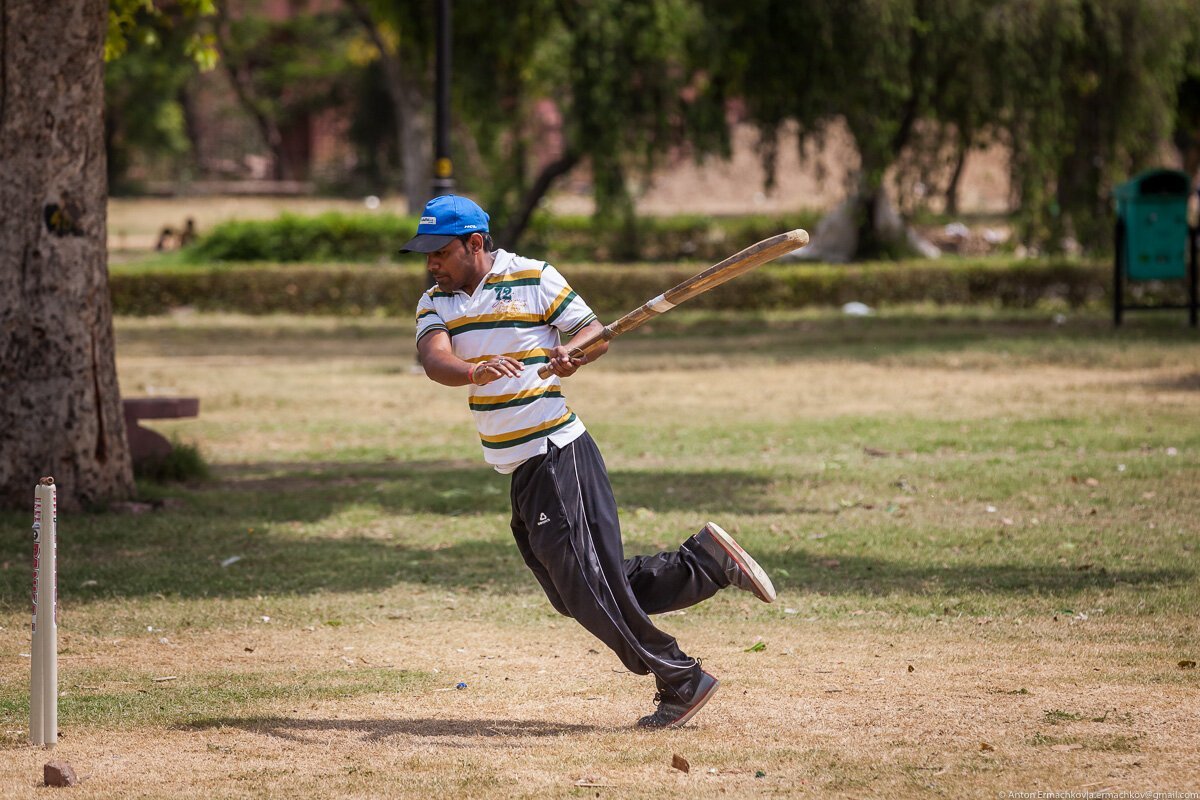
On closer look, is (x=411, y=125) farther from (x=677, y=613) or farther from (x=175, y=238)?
(x=677, y=613)

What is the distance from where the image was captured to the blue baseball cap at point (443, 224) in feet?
17.0

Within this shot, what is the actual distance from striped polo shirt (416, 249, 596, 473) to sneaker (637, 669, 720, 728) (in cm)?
99

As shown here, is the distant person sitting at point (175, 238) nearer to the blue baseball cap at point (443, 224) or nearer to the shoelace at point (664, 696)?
the blue baseball cap at point (443, 224)

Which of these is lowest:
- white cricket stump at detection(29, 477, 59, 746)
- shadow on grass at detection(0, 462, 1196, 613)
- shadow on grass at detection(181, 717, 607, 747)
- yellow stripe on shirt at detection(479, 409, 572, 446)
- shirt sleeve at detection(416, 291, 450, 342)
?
shadow on grass at detection(0, 462, 1196, 613)

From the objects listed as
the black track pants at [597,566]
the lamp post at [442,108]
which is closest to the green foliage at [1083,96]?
the lamp post at [442,108]

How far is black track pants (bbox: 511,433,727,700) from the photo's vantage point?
205 inches

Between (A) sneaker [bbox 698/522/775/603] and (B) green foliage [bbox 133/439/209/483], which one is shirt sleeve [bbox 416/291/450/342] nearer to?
(A) sneaker [bbox 698/522/775/603]

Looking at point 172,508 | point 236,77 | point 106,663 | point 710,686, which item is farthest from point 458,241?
point 236,77

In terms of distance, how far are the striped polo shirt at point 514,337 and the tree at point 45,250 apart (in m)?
5.03

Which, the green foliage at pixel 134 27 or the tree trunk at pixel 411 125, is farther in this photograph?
the tree trunk at pixel 411 125

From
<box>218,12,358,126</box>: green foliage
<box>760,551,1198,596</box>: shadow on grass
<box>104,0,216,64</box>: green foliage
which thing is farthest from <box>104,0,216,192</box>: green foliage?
<box>760,551,1198,596</box>: shadow on grass

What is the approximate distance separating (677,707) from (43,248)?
19.5ft

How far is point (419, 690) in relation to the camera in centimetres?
613

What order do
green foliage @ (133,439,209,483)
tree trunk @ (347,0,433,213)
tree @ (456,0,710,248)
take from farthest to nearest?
tree trunk @ (347,0,433,213)
tree @ (456,0,710,248)
green foliage @ (133,439,209,483)
